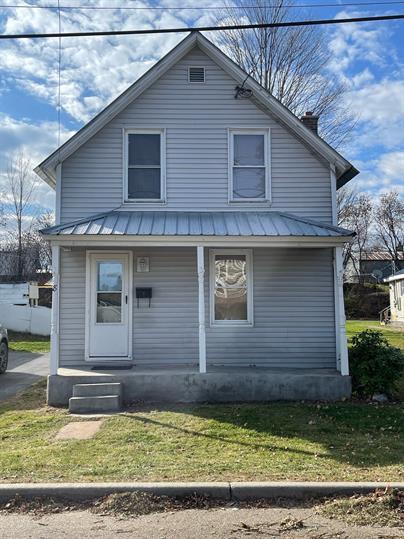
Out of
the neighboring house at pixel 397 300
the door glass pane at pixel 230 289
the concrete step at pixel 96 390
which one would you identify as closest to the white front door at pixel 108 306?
the concrete step at pixel 96 390

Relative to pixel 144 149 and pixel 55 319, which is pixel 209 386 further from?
pixel 144 149

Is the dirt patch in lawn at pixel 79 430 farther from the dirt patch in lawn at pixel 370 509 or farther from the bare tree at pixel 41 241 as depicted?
the bare tree at pixel 41 241

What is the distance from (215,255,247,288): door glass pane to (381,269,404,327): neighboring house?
22639 mm

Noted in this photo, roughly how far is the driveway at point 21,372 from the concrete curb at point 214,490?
17.4 ft

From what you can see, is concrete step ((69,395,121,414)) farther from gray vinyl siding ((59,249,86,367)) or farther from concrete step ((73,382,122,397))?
gray vinyl siding ((59,249,86,367))

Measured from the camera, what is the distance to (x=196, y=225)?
9.51 meters

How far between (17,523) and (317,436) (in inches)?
156

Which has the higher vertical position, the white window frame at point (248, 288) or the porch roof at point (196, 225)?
the porch roof at point (196, 225)

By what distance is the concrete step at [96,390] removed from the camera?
8.51m

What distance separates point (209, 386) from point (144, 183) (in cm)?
446

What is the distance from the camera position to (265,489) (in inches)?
186

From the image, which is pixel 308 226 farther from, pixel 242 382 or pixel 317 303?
pixel 242 382

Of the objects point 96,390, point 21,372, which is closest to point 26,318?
point 21,372

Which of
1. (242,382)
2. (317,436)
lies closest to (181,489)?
(317,436)
